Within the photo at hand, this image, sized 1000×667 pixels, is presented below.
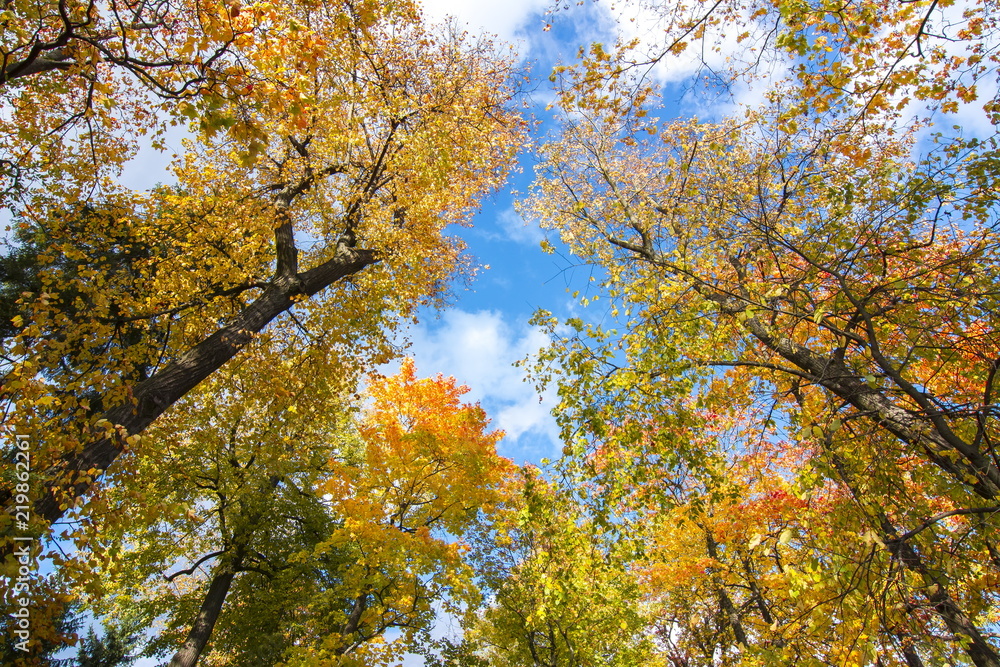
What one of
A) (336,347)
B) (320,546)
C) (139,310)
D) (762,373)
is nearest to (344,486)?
(320,546)

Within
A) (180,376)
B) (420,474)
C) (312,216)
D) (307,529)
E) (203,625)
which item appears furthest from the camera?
(307,529)

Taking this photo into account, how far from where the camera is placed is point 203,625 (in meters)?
11.6

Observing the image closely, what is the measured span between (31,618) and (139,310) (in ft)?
16.1

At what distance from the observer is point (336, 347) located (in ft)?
29.8

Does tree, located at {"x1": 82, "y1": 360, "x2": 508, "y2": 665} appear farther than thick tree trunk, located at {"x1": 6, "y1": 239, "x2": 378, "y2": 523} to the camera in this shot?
Yes

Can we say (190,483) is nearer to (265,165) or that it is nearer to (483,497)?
(483,497)

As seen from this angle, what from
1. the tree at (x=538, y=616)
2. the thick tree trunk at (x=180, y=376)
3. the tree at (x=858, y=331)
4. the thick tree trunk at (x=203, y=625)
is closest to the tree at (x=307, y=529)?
the thick tree trunk at (x=203, y=625)

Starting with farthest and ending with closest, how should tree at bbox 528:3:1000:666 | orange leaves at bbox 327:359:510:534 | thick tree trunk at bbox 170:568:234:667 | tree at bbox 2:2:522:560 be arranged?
orange leaves at bbox 327:359:510:534 < thick tree trunk at bbox 170:568:234:667 < tree at bbox 2:2:522:560 < tree at bbox 528:3:1000:666

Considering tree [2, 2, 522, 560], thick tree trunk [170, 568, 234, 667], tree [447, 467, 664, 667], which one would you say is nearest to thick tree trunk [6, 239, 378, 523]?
tree [2, 2, 522, 560]

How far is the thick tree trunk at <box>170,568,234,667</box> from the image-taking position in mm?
10922

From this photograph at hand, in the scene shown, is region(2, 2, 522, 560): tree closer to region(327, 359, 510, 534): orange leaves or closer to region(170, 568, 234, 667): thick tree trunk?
region(327, 359, 510, 534): orange leaves

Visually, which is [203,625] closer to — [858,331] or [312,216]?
[312,216]

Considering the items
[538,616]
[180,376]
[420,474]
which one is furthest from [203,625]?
[180,376]

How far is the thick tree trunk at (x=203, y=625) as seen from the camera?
10.9 meters
